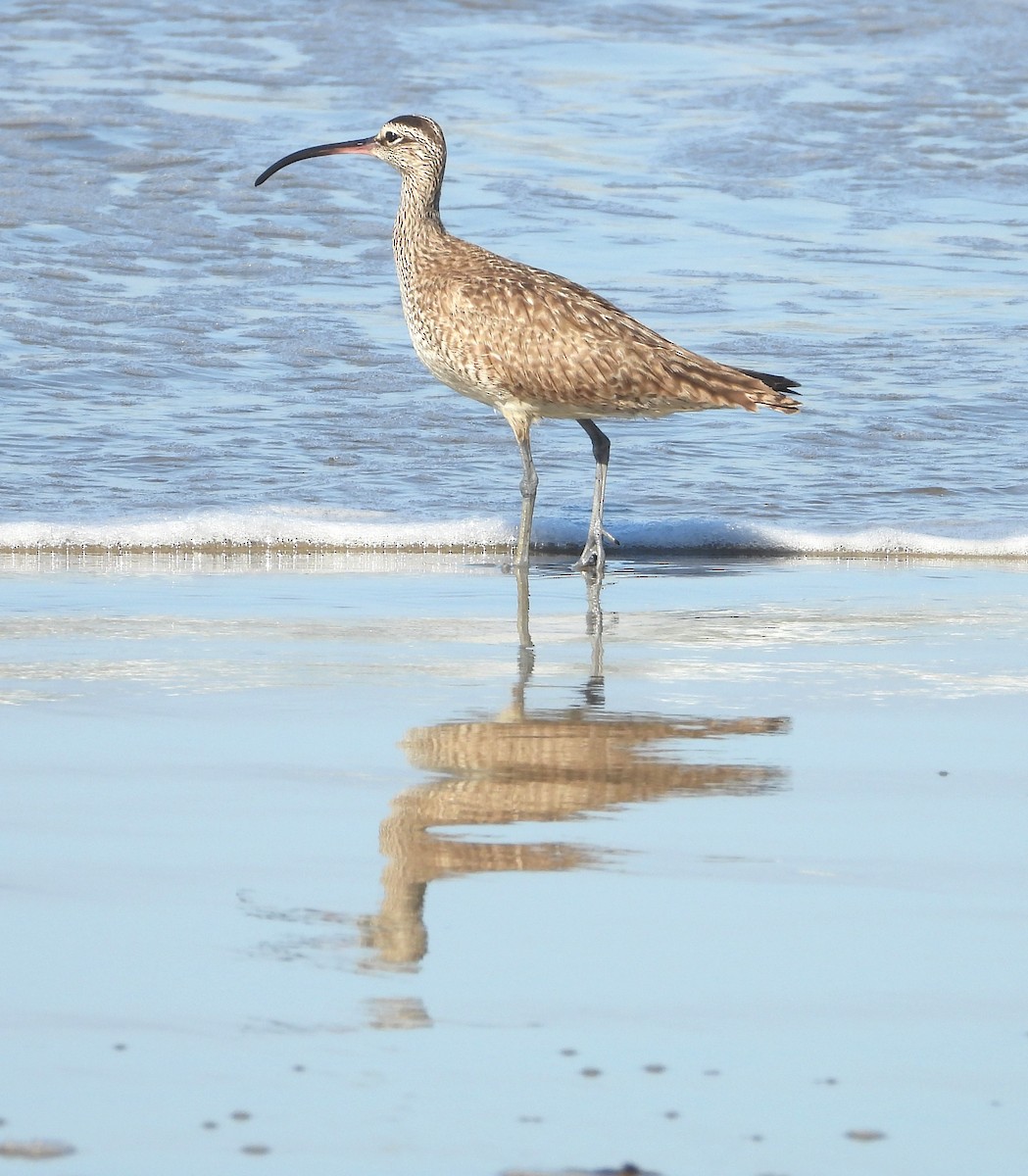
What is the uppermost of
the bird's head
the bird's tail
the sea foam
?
the bird's head

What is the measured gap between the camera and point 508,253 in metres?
14.6

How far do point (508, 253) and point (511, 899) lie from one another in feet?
37.1

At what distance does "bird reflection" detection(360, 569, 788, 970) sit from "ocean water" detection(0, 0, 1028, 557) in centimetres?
346

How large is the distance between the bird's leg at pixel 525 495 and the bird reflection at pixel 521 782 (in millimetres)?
2400

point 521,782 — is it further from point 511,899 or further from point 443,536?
point 443,536

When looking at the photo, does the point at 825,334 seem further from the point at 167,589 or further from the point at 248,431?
the point at 167,589

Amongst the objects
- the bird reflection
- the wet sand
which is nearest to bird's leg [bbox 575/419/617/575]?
the wet sand

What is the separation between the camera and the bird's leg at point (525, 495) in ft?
26.8

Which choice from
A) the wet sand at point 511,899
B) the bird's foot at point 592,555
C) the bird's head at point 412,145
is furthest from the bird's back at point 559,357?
the wet sand at point 511,899

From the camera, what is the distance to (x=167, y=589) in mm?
7266

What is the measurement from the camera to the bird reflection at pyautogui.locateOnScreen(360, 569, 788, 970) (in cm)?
374

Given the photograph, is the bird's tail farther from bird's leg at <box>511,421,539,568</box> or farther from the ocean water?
bird's leg at <box>511,421,539,568</box>

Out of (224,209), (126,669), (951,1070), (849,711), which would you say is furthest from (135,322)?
(951,1070)

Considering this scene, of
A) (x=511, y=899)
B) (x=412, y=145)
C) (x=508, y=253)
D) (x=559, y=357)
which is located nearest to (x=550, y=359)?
(x=559, y=357)
